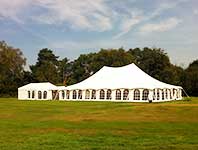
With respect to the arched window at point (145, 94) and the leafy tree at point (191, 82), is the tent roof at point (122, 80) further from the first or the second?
the leafy tree at point (191, 82)

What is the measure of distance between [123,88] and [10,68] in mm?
34601

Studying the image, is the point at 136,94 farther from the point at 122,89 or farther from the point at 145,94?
the point at 122,89

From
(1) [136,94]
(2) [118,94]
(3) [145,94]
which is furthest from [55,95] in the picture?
(3) [145,94]

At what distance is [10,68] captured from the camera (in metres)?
78.5

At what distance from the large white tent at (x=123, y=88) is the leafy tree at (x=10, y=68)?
2114 cm

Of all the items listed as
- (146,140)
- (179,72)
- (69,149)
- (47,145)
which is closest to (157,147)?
(146,140)

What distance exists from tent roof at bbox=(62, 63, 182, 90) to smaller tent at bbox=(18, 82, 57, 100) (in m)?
8.34

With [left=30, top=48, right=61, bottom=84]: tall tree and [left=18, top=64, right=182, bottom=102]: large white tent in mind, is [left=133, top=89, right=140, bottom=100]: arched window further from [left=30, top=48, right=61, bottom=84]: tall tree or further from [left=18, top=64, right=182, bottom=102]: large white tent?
[left=30, top=48, right=61, bottom=84]: tall tree

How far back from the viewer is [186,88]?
7775 centimetres

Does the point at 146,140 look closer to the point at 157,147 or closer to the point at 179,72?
the point at 157,147

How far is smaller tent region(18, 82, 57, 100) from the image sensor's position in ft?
214

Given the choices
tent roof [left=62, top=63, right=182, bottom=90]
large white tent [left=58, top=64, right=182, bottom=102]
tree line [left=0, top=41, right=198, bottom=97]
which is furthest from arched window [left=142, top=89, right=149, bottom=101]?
tree line [left=0, top=41, right=198, bottom=97]

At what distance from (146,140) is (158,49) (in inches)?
2688

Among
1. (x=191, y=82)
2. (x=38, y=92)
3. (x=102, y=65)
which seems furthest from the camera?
(x=102, y=65)
